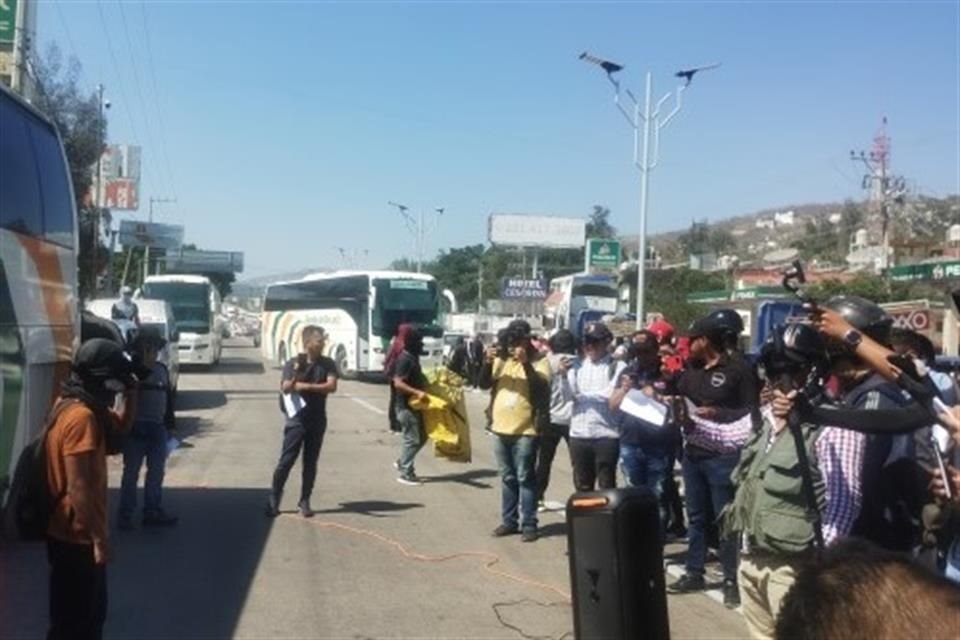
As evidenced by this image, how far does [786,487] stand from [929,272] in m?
38.7

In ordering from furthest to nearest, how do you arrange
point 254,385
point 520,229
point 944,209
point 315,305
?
1. point 944,209
2. point 520,229
3. point 315,305
4. point 254,385

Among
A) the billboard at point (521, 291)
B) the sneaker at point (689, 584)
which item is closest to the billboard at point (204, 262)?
the billboard at point (521, 291)

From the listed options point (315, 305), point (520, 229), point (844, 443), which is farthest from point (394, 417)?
point (520, 229)

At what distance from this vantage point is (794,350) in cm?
411

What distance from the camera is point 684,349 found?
9188 millimetres

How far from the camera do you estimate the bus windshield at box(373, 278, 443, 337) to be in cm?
3191

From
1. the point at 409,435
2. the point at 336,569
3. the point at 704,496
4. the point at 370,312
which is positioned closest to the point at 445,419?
the point at 409,435

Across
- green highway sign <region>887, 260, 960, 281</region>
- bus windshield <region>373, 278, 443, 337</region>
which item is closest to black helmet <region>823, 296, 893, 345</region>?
bus windshield <region>373, 278, 443, 337</region>

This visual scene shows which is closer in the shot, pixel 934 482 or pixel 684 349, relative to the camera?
pixel 934 482

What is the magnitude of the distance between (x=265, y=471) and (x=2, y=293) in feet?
19.5

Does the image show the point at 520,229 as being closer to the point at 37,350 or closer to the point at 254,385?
the point at 254,385

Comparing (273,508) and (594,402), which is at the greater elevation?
(594,402)

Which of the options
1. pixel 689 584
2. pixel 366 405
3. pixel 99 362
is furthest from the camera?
pixel 366 405

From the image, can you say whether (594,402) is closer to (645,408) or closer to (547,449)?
(645,408)
